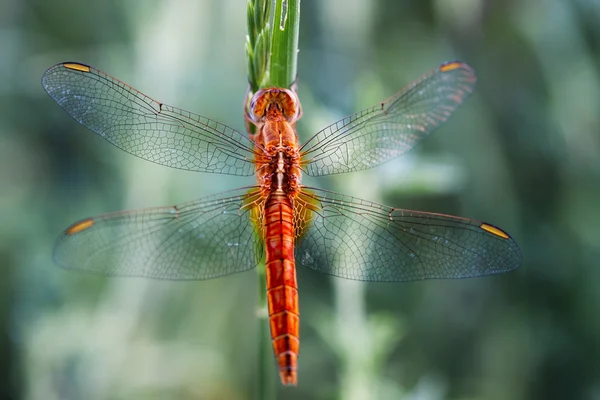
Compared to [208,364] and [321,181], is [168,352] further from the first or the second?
[321,181]

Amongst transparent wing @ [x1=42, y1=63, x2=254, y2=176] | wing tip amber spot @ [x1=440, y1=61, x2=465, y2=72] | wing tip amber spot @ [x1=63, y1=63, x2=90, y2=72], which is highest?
wing tip amber spot @ [x1=440, y1=61, x2=465, y2=72]

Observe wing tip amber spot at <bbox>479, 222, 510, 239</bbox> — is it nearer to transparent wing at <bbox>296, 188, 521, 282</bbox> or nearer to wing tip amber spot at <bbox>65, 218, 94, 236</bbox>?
transparent wing at <bbox>296, 188, 521, 282</bbox>

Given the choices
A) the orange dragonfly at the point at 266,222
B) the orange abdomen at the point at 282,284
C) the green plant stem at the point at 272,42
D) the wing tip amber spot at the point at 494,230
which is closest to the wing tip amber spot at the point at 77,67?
the orange dragonfly at the point at 266,222

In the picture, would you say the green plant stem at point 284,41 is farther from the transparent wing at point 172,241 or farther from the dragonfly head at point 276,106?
the transparent wing at point 172,241

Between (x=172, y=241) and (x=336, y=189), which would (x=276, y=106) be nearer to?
(x=172, y=241)

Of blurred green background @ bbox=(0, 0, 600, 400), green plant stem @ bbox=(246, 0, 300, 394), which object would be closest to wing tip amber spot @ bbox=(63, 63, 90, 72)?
green plant stem @ bbox=(246, 0, 300, 394)

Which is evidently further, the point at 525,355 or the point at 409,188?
the point at 525,355

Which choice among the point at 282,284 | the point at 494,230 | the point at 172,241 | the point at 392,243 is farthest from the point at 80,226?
the point at 494,230

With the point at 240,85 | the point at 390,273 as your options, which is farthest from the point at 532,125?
the point at 390,273
